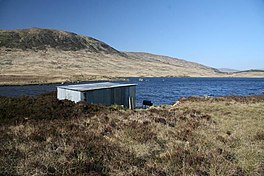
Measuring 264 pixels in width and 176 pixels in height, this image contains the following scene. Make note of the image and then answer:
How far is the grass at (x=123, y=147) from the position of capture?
23.8 ft

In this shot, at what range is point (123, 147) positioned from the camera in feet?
30.5

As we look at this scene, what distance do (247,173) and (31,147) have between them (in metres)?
6.25

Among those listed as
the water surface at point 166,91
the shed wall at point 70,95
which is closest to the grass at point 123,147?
the shed wall at point 70,95

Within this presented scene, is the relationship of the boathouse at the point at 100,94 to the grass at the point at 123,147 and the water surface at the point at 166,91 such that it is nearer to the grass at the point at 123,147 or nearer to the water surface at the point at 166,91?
the grass at the point at 123,147

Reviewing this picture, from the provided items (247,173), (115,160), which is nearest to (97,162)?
(115,160)

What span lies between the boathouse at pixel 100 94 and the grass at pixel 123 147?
695 centimetres

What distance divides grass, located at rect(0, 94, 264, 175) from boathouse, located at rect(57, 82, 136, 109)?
695cm

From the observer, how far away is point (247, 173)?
7215mm

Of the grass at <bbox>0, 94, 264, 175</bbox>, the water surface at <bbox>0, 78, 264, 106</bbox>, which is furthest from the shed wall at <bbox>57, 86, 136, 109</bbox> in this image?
the water surface at <bbox>0, 78, 264, 106</bbox>

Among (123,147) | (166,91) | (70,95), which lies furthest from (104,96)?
(166,91)

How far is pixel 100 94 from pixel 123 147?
47.5 feet

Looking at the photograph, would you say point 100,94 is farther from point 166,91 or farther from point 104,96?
point 166,91

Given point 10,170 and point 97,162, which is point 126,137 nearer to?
point 97,162

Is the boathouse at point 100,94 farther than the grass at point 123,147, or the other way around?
the boathouse at point 100,94
